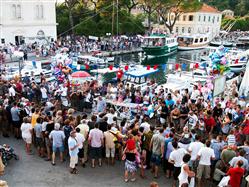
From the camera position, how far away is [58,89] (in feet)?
56.7

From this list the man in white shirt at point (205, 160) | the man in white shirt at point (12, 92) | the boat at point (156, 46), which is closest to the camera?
the man in white shirt at point (205, 160)

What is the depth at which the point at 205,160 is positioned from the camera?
28.4 ft

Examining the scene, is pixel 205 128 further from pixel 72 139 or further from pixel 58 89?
pixel 58 89

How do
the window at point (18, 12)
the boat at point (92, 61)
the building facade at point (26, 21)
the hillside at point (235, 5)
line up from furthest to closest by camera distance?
the hillside at point (235, 5) < the window at point (18, 12) < the building facade at point (26, 21) < the boat at point (92, 61)

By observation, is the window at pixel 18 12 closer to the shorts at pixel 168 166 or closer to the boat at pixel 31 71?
the boat at pixel 31 71

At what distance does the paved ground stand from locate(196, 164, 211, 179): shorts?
102 cm

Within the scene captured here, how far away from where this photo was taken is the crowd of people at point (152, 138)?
8688 mm

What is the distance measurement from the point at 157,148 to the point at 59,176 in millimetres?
3287

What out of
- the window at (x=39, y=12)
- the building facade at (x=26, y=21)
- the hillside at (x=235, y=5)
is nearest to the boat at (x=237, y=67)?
the building facade at (x=26, y=21)

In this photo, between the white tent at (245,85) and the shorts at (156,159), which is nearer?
the shorts at (156,159)

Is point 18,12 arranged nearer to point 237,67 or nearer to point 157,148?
→ point 237,67

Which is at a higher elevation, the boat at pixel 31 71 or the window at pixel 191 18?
the window at pixel 191 18

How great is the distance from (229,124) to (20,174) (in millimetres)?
7976

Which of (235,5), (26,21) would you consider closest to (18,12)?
(26,21)
